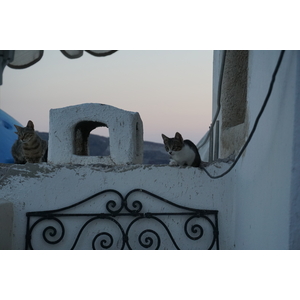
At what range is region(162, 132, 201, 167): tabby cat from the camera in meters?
2.53

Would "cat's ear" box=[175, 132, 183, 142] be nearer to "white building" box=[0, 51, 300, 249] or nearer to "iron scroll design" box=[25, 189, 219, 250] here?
Result: "white building" box=[0, 51, 300, 249]

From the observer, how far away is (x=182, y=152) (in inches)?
100

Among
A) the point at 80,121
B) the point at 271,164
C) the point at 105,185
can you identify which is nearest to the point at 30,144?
the point at 80,121

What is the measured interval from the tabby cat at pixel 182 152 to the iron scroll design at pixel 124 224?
452 mm

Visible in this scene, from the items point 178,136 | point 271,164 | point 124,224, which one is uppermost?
point 178,136

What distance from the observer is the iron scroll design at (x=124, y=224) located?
2.17 meters

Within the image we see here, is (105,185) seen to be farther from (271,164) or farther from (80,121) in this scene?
(271,164)

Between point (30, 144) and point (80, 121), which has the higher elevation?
point (80, 121)

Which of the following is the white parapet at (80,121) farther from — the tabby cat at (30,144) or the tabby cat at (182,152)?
the tabby cat at (30,144)

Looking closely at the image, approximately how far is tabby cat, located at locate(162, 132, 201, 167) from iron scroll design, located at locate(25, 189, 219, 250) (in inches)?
17.8

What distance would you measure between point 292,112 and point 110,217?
130cm

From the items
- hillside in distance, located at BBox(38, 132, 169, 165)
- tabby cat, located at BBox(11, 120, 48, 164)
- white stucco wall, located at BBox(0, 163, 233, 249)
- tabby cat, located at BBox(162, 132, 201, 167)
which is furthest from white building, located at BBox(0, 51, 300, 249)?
hillside in distance, located at BBox(38, 132, 169, 165)

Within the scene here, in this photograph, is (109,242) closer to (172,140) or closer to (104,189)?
(104,189)

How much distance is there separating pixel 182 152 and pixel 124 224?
0.70 metres
